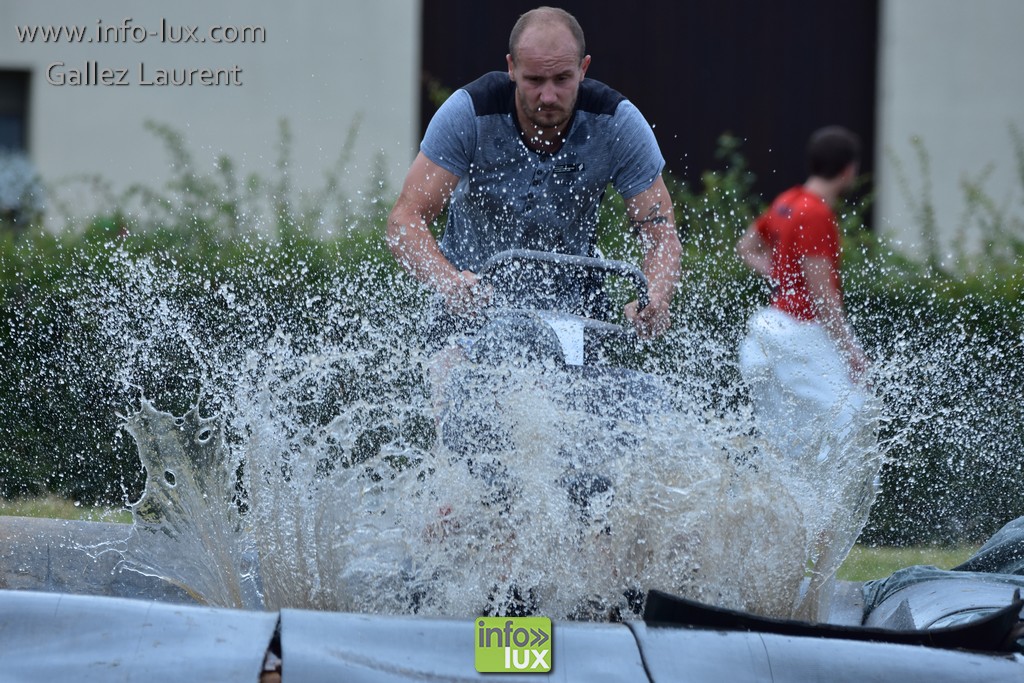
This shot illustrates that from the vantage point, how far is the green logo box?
2295 millimetres

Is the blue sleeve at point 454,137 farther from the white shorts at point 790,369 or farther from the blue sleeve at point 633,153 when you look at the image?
the white shorts at point 790,369

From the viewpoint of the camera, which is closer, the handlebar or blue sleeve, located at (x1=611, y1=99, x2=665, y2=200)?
the handlebar

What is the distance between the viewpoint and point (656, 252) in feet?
12.2

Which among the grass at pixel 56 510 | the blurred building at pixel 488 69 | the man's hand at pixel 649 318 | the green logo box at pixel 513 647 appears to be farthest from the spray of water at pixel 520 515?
the blurred building at pixel 488 69

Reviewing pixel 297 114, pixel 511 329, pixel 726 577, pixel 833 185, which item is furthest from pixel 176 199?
pixel 726 577

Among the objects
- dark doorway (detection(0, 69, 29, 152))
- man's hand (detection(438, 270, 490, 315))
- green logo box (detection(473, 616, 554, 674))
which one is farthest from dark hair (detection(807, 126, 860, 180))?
dark doorway (detection(0, 69, 29, 152))

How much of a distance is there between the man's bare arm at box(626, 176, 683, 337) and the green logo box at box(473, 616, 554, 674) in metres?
1.22

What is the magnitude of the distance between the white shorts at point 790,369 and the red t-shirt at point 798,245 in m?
0.06

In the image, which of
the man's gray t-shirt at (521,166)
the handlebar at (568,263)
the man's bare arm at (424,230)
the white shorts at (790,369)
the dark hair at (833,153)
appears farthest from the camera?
the dark hair at (833,153)

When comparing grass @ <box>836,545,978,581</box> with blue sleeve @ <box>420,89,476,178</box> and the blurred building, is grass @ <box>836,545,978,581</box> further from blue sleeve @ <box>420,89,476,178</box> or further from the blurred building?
the blurred building

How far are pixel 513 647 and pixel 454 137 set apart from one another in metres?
1.71

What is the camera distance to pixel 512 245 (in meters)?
3.72

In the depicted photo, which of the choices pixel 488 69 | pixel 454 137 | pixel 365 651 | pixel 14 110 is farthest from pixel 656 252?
pixel 14 110

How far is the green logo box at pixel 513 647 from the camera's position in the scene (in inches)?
90.4
